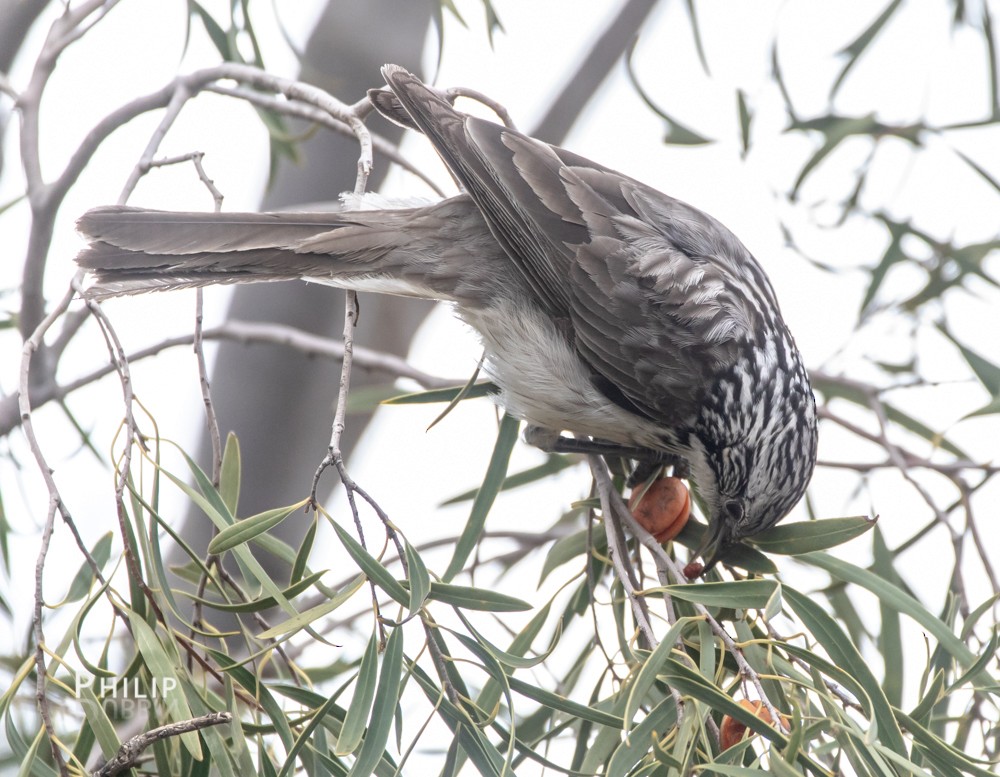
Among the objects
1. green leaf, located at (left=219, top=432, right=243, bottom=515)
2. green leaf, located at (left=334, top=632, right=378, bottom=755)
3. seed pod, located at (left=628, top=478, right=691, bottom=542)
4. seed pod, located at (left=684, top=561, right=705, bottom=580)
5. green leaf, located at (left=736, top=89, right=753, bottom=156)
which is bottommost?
green leaf, located at (left=334, top=632, right=378, bottom=755)

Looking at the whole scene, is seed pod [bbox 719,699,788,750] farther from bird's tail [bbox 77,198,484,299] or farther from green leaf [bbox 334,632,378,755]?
bird's tail [bbox 77,198,484,299]

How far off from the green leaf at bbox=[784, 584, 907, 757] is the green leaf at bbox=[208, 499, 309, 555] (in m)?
1.05

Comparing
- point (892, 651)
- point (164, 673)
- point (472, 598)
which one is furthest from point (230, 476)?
point (892, 651)

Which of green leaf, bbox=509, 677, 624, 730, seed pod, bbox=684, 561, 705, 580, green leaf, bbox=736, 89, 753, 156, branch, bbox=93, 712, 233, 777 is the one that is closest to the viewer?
branch, bbox=93, 712, 233, 777

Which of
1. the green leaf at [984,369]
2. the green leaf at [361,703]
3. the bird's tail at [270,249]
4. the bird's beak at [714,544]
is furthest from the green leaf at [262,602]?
the green leaf at [984,369]

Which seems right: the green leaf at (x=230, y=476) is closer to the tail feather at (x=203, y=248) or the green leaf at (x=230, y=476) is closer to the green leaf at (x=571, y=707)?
the tail feather at (x=203, y=248)

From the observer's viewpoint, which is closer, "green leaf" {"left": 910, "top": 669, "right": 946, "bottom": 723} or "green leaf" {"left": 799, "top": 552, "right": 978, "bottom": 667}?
"green leaf" {"left": 910, "top": 669, "right": 946, "bottom": 723}

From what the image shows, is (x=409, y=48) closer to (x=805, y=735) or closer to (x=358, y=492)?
(x=358, y=492)

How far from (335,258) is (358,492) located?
1.38 m

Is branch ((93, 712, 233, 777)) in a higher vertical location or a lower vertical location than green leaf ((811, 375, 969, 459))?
lower

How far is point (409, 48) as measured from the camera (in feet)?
14.9

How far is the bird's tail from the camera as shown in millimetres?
2574

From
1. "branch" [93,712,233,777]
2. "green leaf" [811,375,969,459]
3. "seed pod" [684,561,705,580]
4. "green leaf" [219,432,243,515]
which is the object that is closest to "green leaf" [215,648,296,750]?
"branch" [93,712,233,777]

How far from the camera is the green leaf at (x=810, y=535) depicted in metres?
2.10
